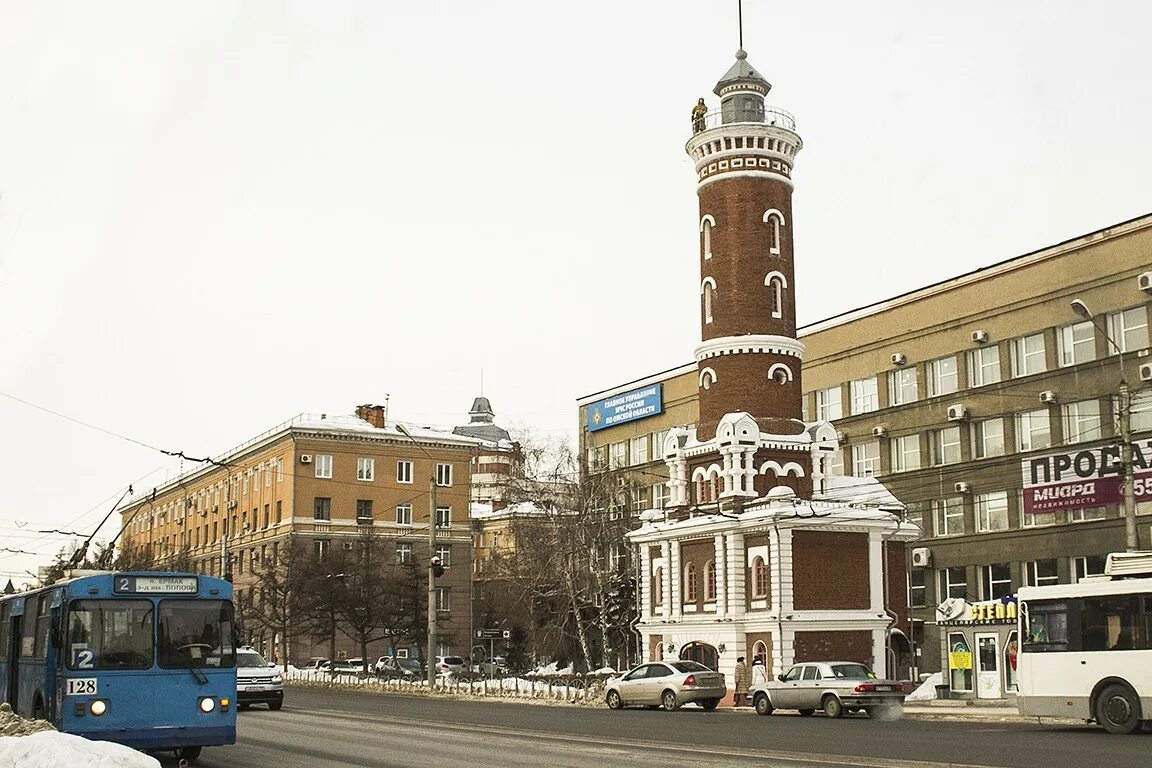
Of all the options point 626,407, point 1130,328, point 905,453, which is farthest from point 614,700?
point 626,407

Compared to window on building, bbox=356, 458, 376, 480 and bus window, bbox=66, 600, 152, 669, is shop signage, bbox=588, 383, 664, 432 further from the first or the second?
bus window, bbox=66, 600, 152, 669

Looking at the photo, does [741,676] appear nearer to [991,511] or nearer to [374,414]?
[991,511]

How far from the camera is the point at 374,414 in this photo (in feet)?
308

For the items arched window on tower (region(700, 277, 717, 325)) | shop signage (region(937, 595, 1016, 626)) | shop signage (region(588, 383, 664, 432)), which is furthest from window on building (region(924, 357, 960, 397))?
shop signage (region(937, 595, 1016, 626))

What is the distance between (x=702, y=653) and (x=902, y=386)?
23788 mm

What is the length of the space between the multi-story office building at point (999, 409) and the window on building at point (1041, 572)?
0.28 ft

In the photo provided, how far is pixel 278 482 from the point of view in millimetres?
88125

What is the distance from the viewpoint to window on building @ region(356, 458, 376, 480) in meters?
88.8

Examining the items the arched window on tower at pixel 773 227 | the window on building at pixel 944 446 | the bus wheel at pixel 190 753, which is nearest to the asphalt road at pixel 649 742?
the bus wheel at pixel 190 753

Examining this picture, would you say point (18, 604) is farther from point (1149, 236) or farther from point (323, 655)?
Result: point (323, 655)

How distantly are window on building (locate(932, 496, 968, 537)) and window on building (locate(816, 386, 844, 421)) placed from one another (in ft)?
29.8

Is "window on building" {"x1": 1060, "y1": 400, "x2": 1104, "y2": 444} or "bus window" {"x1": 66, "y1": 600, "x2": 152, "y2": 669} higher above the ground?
"window on building" {"x1": 1060, "y1": 400, "x2": 1104, "y2": 444}

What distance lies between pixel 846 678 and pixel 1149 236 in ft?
98.2

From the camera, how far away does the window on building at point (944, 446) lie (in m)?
64.9
